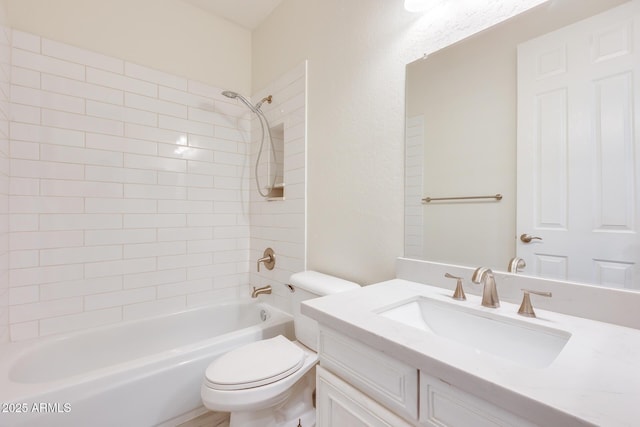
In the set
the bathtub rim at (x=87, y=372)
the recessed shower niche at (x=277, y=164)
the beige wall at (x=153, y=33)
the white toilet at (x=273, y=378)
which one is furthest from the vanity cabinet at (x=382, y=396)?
the beige wall at (x=153, y=33)

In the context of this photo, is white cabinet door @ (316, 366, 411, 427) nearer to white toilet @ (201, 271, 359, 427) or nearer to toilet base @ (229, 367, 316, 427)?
white toilet @ (201, 271, 359, 427)

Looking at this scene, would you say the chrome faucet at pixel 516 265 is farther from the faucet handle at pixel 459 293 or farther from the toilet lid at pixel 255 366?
the toilet lid at pixel 255 366

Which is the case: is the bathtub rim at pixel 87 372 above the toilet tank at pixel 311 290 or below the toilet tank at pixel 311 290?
below

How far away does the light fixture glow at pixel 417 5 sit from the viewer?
1.17 meters

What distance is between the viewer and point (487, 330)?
2.71 ft

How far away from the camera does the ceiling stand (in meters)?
2.05

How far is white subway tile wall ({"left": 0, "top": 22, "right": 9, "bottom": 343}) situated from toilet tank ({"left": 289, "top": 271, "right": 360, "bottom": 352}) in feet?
4.91

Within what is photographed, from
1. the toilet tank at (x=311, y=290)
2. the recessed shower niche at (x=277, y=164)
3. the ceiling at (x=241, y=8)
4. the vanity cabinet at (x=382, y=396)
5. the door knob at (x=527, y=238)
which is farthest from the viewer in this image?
the recessed shower niche at (x=277, y=164)

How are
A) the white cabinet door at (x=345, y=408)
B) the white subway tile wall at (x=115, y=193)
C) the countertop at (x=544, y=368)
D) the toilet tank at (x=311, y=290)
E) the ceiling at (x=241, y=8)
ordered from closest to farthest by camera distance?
the countertop at (x=544, y=368)
the white cabinet door at (x=345, y=408)
the toilet tank at (x=311, y=290)
the white subway tile wall at (x=115, y=193)
the ceiling at (x=241, y=8)

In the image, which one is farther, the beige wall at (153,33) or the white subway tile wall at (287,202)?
the white subway tile wall at (287,202)

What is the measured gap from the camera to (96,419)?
1156 mm

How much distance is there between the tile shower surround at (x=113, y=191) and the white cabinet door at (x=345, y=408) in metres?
1.56

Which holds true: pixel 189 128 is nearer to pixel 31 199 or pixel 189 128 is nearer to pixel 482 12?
pixel 31 199

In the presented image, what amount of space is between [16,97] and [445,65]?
2.23 m
